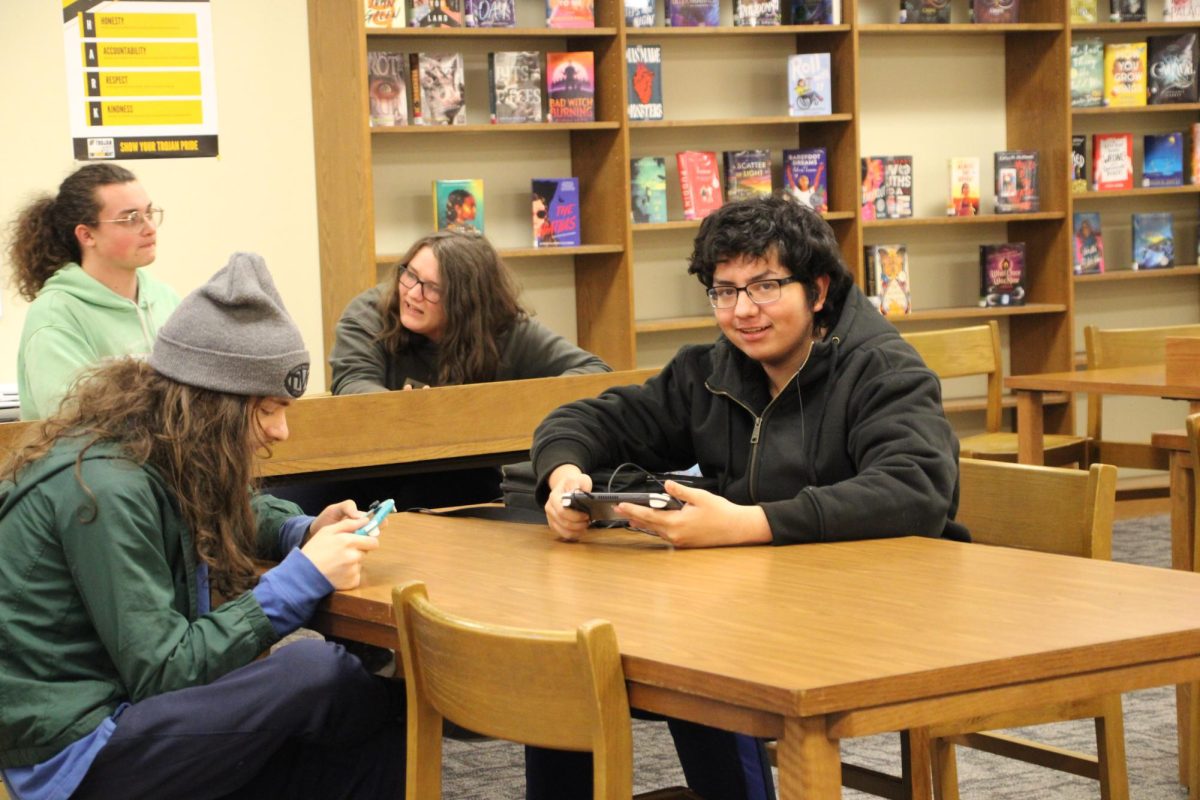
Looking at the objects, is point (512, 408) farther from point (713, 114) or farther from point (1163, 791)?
point (713, 114)

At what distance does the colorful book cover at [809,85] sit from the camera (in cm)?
602

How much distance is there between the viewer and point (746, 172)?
6074mm

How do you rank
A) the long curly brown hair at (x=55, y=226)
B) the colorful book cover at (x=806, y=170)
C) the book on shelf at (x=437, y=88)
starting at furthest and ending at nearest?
the colorful book cover at (x=806, y=170) → the book on shelf at (x=437, y=88) → the long curly brown hair at (x=55, y=226)

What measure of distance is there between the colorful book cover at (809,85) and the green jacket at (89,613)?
4.40 metres

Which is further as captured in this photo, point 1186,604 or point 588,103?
point 588,103

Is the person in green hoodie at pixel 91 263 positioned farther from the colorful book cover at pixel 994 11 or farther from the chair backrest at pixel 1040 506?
the colorful book cover at pixel 994 11

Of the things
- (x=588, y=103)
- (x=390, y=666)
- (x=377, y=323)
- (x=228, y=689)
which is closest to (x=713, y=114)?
(x=588, y=103)

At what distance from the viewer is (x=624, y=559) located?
2236 millimetres

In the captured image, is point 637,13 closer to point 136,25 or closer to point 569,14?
point 569,14

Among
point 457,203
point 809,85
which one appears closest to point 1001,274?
point 809,85

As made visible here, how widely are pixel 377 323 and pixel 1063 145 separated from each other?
3.49m

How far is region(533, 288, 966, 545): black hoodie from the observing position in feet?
7.46

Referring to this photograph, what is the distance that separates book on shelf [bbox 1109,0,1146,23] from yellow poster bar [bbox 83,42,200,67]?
3.77 m

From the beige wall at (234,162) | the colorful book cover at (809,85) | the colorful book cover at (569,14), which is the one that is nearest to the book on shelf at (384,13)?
the beige wall at (234,162)
